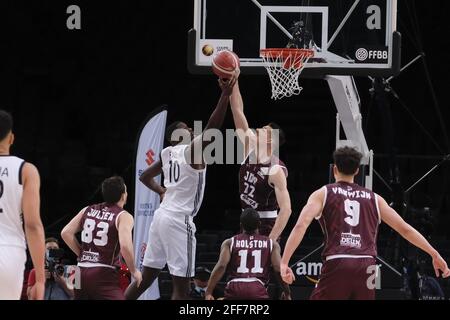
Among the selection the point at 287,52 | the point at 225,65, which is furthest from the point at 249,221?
the point at 287,52

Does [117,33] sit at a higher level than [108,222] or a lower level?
higher

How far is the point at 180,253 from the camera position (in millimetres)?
8570

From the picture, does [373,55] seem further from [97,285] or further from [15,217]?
[15,217]

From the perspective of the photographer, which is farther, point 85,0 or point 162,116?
point 85,0

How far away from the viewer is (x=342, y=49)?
436 inches

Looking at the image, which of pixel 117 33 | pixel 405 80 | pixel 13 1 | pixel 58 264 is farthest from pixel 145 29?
pixel 58 264

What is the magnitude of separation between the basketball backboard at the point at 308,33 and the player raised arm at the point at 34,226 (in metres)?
4.43

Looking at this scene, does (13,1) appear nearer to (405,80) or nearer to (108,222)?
(405,80)

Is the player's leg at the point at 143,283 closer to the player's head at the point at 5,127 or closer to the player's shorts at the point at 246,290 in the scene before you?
the player's shorts at the point at 246,290

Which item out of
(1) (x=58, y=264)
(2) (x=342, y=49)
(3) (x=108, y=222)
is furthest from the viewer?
(2) (x=342, y=49)

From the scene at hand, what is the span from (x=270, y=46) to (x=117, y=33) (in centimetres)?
785

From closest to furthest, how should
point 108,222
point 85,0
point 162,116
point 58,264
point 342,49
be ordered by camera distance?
point 108,222, point 58,264, point 342,49, point 162,116, point 85,0

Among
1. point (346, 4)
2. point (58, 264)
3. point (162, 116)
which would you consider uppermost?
point (346, 4)

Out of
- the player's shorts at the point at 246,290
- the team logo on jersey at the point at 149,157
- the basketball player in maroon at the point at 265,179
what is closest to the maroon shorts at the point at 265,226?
the basketball player in maroon at the point at 265,179
